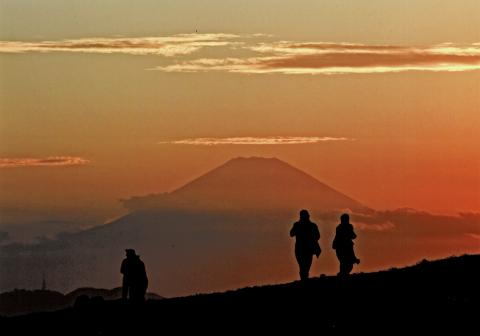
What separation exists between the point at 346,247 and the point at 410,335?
8.50 metres

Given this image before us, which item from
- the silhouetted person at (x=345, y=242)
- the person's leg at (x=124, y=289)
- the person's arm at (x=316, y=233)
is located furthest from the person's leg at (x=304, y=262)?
the person's leg at (x=124, y=289)

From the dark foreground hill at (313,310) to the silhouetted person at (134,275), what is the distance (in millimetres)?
875

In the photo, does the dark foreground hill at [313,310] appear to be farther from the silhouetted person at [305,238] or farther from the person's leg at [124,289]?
the silhouetted person at [305,238]

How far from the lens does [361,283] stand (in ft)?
153

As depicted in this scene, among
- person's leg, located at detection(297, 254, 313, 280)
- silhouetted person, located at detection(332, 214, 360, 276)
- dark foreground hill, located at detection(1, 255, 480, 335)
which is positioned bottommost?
dark foreground hill, located at detection(1, 255, 480, 335)

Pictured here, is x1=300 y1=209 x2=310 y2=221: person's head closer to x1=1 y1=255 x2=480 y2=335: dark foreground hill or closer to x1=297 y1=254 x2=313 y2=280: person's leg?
x1=297 y1=254 x2=313 y2=280: person's leg

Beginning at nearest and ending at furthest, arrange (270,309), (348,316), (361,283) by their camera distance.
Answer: (348,316) < (270,309) < (361,283)

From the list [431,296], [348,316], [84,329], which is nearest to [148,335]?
[84,329]

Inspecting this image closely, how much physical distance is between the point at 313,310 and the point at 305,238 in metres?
3.61

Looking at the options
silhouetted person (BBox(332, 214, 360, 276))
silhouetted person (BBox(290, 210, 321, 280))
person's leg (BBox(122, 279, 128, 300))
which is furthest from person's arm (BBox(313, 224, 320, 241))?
person's leg (BBox(122, 279, 128, 300))

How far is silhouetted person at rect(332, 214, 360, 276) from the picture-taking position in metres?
45.9

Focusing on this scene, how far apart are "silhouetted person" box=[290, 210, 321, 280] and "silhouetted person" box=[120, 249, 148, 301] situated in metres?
4.89

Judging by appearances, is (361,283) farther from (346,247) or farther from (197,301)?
(197,301)

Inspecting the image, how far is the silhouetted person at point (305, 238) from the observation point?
45344 mm
